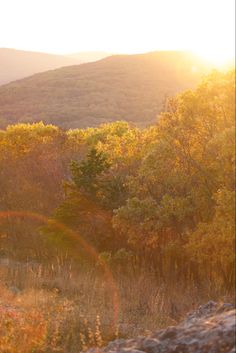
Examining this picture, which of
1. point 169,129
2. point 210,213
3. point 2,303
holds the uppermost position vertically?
point 169,129

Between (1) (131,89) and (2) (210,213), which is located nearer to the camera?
(2) (210,213)

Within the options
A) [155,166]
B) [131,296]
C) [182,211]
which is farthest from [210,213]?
[131,296]

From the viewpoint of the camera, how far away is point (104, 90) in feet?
493

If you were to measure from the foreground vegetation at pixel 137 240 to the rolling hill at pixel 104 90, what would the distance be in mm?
84048

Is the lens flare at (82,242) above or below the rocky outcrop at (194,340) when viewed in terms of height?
below

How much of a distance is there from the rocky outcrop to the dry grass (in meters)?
1.59

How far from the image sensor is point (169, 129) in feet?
56.6

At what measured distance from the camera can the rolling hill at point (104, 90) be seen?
404 ft

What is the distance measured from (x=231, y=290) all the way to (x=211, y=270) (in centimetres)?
181

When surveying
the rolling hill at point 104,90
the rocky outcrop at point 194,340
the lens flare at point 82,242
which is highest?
the rolling hill at point 104,90

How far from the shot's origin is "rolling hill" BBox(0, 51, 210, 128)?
123062 millimetres

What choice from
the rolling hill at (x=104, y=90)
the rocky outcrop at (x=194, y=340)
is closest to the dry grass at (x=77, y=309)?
the rocky outcrop at (x=194, y=340)

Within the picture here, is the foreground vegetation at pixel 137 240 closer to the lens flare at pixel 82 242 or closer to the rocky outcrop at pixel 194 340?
the lens flare at pixel 82 242

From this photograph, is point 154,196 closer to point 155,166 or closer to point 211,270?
point 155,166
